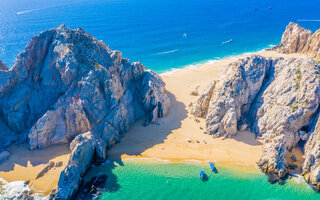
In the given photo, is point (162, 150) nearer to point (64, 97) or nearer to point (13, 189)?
point (64, 97)

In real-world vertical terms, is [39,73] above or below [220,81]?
above

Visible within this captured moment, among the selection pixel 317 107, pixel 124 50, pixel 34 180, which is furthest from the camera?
pixel 124 50

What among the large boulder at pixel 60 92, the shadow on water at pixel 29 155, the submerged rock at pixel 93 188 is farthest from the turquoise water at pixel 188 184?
the large boulder at pixel 60 92

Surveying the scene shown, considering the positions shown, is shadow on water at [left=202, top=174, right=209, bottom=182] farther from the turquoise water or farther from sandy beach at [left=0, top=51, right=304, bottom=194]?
sandy beach at [left=0, top=51, right=304, bottom=194]

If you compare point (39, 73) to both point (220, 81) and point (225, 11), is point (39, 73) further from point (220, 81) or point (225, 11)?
point (225, 11)

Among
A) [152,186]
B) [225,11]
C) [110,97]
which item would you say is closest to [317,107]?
[152,186]

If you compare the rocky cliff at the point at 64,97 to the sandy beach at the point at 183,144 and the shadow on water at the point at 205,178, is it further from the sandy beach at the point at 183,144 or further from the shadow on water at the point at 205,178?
the shadow on water at the point at 205,178

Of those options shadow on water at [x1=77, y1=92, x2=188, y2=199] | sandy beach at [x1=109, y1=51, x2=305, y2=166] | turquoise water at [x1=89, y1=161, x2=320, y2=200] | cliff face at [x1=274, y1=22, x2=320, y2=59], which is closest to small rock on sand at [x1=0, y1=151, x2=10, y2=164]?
shadow on water at [x1=77, y1=92, x2=188, y2=199]
